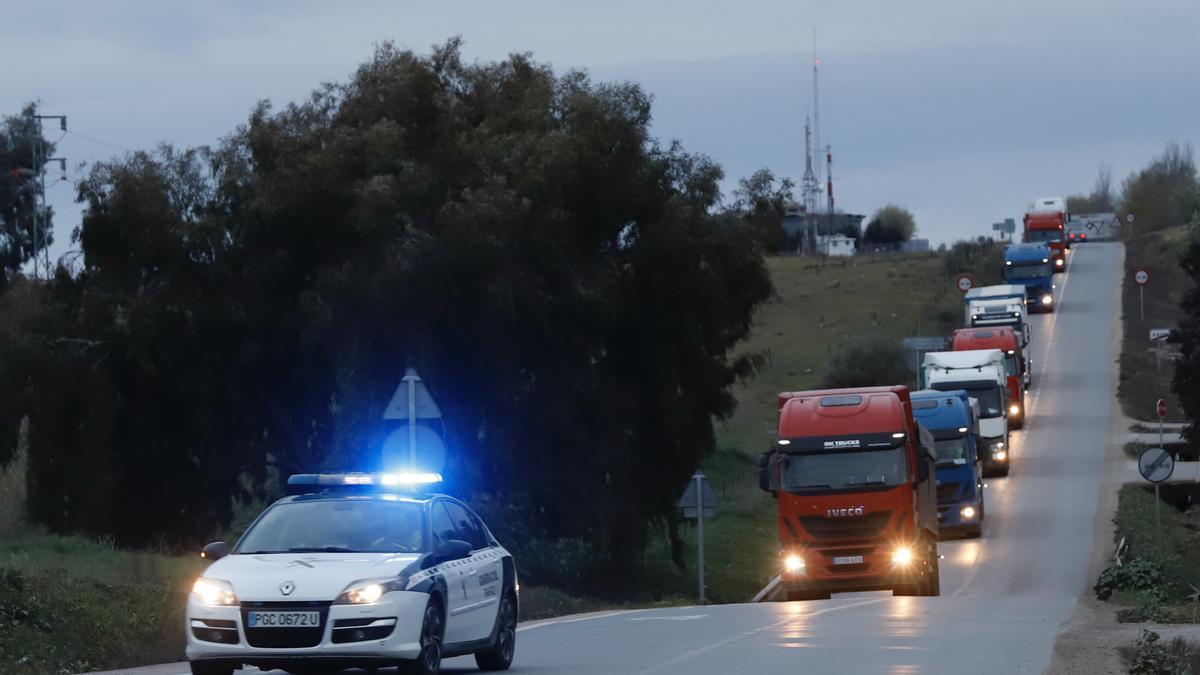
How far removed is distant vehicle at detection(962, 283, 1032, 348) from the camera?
216 feet

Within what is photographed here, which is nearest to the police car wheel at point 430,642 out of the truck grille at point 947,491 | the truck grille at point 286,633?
the truck grille at point 286,633

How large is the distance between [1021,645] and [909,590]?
11.6 metres

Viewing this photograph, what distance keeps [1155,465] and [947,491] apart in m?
10.7

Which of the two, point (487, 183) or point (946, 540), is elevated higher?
point (487, 183)

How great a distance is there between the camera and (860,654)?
16.1 meters

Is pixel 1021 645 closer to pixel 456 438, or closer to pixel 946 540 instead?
pixel 456 438

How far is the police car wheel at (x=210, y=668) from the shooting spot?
41.2 ft

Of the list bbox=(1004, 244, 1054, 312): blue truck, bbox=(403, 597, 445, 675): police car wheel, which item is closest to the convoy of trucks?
bbox=(403, 597, 445, 675): police car wheel

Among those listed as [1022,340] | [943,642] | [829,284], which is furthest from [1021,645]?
[829,284]

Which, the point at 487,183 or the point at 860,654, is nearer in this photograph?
the point at 860,654

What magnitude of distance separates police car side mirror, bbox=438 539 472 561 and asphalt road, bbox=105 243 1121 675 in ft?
4.84

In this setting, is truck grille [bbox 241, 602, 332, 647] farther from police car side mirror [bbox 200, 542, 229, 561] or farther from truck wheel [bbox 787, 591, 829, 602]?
truck wheel [bbox 787, 591, 829, 602]

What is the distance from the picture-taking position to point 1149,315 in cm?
9206

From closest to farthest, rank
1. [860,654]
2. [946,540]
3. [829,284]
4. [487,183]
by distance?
[860,654], [487,183], [946,540], [829,284]
